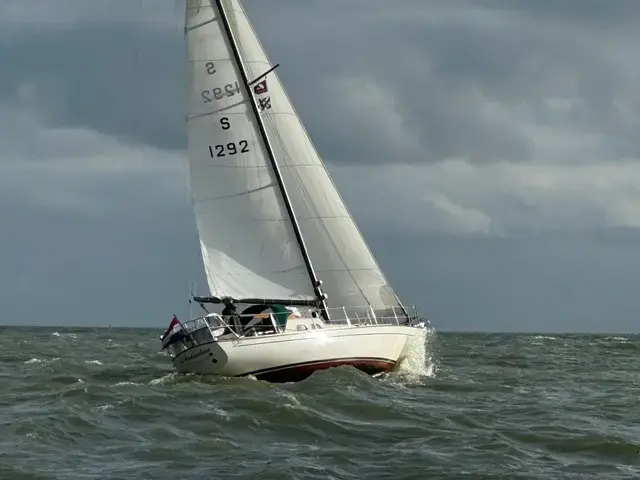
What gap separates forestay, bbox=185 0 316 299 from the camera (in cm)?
3484

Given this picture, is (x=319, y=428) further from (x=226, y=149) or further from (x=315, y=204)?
(x=226, y=149)

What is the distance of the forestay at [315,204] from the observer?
3575cm

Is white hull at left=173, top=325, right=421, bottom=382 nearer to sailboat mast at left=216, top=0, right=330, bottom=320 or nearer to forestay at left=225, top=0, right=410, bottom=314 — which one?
sailboat mast at left=216, top=0, right=330, bottom=320

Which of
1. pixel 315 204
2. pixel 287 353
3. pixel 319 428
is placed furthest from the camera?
pixel 315 204

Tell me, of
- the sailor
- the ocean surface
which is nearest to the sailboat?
the sailor

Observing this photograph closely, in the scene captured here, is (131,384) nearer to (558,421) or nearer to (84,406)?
(84,406)

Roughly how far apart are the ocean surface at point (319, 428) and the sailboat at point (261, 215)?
209cm

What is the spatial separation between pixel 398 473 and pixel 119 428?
747 centimetres

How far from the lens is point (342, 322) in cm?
3525

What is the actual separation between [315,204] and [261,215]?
2.19 metres

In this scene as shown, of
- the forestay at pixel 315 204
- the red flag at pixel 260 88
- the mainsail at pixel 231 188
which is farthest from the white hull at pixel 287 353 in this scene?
the red flag at pixel 260 88

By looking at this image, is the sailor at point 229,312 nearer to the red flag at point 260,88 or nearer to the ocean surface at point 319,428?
the ocean surface at point 319,428

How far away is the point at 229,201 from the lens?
1372 inches

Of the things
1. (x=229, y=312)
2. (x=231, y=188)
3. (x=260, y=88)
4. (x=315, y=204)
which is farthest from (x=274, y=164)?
(x=229, y=312)
